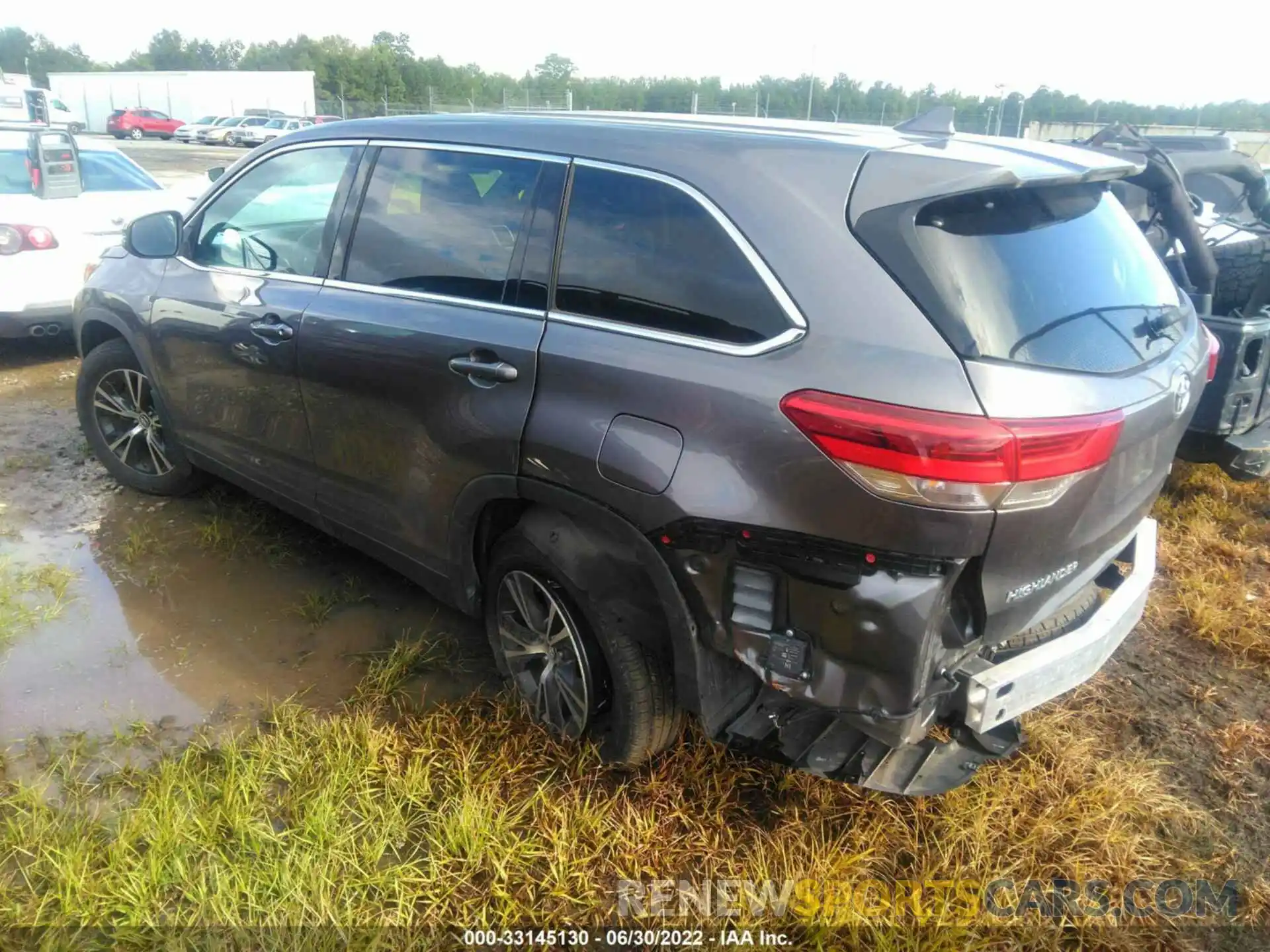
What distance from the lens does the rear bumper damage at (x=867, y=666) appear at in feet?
6.53

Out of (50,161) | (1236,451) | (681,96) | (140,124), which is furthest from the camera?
(140,124)

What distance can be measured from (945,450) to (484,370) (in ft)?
4.32

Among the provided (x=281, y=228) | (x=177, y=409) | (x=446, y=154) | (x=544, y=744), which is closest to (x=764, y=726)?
(x=544, y=744)

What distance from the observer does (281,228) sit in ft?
11.9

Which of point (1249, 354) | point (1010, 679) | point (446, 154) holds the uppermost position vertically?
point (446, 154)

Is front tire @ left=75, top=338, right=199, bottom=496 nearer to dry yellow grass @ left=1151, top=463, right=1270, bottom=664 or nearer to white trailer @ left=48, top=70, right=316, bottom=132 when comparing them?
dry yellow grass @ left=1151, top=463, right=1270, bottom=664

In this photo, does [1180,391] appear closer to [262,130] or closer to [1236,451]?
[1236,451]

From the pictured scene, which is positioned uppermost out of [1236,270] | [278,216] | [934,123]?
[934,123]

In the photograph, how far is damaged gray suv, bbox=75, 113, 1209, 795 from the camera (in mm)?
1974

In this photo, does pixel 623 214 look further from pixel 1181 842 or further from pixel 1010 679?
pixel 1181 842

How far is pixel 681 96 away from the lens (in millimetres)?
34875

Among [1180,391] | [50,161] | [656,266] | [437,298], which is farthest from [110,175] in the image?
[1180,391]

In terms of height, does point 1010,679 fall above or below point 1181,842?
above

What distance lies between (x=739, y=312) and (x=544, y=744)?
4.87 ft
